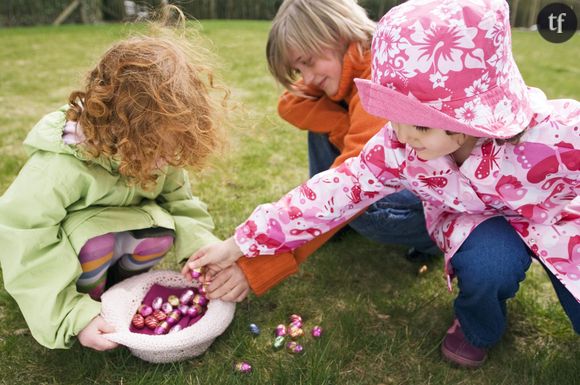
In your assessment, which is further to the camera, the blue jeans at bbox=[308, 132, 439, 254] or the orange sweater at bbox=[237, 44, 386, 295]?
the blue jeans at bbox=[308, 132, 439, 254]

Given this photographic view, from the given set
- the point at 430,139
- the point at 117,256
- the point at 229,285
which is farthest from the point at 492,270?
the point at 117,256

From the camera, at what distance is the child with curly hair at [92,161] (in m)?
1.78

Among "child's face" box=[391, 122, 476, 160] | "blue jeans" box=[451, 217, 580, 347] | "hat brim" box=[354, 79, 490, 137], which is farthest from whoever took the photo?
"blue jeans" box=[451, 217, 580, 347]

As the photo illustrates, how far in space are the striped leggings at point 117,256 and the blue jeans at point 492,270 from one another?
3.57 feet

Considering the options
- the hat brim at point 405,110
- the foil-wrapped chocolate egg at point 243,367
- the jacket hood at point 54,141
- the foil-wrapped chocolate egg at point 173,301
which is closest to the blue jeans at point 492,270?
the hat brim at point 405,110

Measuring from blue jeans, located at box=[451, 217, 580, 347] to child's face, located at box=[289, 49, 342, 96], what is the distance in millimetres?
879

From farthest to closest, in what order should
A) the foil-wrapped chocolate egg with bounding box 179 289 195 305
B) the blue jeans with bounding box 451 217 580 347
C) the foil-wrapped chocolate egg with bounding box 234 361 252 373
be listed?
the foil-wrapped chocolate egg with bounding box 179 289 195 305 → the foil-wrapped chocolate egg with bounding box 234 361 252 373 → the blue jeans with bounding box 451 217 580 347

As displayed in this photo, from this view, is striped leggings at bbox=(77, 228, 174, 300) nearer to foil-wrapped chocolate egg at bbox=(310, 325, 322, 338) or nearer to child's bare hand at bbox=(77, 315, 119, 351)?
child's bare hand at bbox=(77, 315, 119, 351)

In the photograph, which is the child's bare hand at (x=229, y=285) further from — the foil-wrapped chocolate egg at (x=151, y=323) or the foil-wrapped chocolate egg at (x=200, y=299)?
the foil-wrapped chocolate egg at (x=151, y=323)

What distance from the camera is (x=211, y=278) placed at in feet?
6.57

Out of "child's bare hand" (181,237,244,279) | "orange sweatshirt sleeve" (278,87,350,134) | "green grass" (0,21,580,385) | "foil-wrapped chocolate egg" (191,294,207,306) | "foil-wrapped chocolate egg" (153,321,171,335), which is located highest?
"orange sweatshirt sleeve" (278,87,350,134)

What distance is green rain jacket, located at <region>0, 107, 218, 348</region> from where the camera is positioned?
1779 millimetres

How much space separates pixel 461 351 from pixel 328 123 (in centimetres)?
109

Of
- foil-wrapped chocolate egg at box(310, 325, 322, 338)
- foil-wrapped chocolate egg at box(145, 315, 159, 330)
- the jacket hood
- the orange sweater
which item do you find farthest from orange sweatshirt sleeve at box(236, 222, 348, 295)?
the jacket hood
